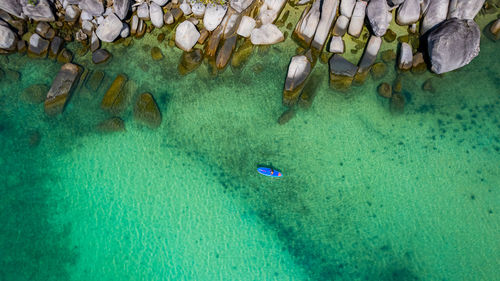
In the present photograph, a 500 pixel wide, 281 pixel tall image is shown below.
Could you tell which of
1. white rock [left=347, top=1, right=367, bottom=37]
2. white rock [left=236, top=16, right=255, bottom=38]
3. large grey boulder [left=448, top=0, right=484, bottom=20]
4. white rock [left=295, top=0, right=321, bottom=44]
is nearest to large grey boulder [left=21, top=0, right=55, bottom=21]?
white rock [left=236, top=16, right=255, bottom=38]

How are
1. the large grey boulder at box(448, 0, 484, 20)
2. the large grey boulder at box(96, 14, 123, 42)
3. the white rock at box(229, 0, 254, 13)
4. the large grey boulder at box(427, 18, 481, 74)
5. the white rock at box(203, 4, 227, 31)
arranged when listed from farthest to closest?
the large grey boulder at box(96, 14, 123, 42), the white rock at box(203, 4, 227, 31), the white rock at box(229, 0, 254, 13), the large grey boulder at box(448, 0, 484, 20), the large grey boulder at box(427, 18, 481, 74)

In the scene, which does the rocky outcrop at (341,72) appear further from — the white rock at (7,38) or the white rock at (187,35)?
→ the white rock at (7,38)

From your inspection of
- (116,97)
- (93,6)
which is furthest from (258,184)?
(93,6)

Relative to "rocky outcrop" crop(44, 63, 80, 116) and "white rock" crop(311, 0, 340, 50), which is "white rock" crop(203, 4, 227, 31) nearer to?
"white rock" crop(311, 0, 340, 50)

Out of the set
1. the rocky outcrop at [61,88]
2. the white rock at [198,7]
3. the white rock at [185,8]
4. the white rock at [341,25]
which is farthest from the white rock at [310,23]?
the rocky outcrop at [61,88]

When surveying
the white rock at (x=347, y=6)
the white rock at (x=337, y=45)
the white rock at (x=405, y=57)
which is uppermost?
the white rock at (x=347, y=6)

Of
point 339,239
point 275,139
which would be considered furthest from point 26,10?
point 339,239

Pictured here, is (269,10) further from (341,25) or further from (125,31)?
(125,31)
